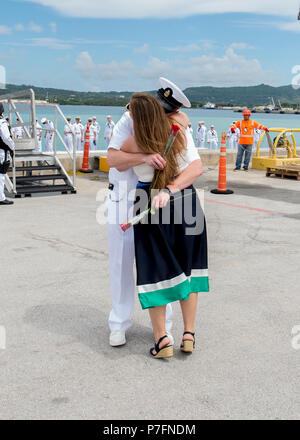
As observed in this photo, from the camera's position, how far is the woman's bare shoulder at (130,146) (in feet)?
11.2

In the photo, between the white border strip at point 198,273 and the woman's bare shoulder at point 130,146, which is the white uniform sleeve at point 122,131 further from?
the white border strip at point 198,273

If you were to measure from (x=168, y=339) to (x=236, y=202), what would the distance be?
6800mm

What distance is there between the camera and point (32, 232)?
7402mm

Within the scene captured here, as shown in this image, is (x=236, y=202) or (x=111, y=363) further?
(x=236, y=202)

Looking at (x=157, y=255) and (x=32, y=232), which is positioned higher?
(x=157, y=255)

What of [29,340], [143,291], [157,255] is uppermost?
[157,255]

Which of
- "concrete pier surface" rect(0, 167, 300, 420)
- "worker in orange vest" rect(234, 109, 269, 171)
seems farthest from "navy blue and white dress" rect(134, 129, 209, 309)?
"worker in orange vest" rect(234, 109, 269, 171)

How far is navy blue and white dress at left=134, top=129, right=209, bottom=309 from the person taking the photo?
349 centimetres

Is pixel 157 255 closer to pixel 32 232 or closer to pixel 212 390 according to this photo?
pixel 212 390

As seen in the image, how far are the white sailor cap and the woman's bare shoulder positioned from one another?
0.98 feet

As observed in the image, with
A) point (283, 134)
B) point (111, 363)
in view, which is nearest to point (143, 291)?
point (111, 363)

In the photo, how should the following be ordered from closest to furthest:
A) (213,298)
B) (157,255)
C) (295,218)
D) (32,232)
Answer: (157,255) → (213,298) → (32,232) → (295,218)

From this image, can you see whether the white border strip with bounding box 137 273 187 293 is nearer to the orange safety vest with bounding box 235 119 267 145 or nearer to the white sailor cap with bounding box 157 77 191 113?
the white sailor cap with bounding box 157 77 191 113

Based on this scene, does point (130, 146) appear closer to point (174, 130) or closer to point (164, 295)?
point (174, 130)
